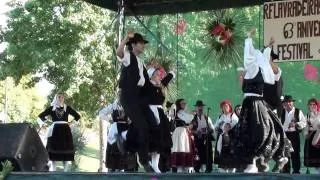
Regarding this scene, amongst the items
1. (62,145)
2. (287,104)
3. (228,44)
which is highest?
(228,44)

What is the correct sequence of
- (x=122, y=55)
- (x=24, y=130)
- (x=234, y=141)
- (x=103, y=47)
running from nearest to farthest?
(x=24, y=130)
(x=122, y=55)
(x=234, y=141)
(x=103, y=47)

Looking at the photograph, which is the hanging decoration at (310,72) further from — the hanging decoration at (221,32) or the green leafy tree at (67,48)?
the green leafy tree at (67,48)

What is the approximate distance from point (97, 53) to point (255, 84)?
26.5ft

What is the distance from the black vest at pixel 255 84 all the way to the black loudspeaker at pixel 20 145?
7.71ft

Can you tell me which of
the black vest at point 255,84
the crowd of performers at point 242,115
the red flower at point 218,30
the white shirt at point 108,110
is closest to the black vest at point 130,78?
the crowd of performers at point 242,115

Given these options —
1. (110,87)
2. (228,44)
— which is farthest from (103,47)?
(228,44)

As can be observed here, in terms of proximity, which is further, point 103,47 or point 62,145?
point 103,47

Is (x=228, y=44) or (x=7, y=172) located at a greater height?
(x=228, y=44)

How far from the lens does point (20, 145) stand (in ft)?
18.3

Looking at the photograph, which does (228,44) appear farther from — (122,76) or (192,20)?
(122,76)

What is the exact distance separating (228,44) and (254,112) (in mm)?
4578

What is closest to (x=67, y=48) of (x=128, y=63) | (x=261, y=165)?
(x=128, y=63)

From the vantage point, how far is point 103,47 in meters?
14.8

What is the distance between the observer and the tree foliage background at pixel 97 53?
39.3 feet
